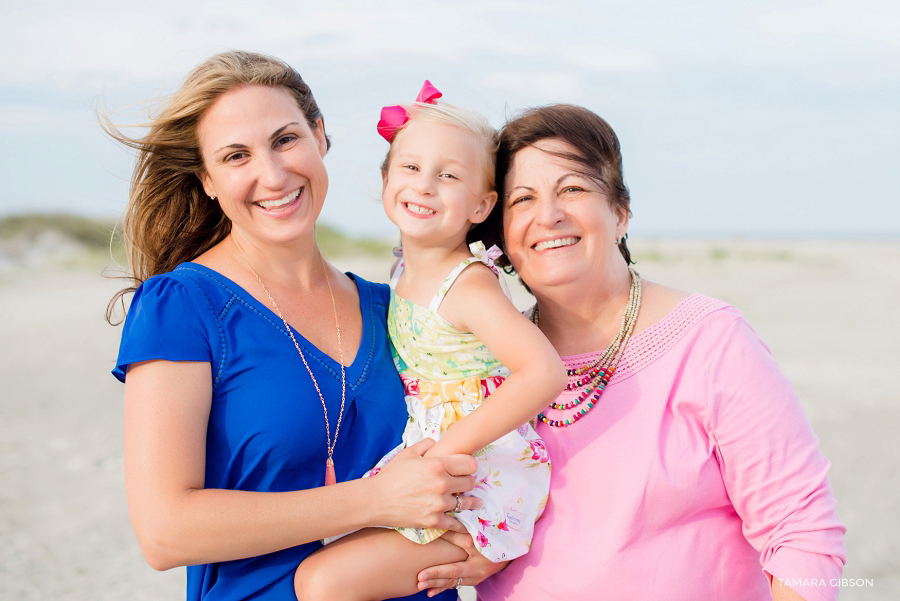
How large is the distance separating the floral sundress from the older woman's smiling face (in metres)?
0.17

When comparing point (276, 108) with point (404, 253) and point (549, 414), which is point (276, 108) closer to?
point (404, 253)

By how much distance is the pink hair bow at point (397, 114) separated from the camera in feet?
9.08

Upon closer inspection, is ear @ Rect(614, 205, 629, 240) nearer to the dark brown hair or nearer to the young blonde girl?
the dark brown hair

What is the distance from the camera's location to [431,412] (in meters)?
2.56

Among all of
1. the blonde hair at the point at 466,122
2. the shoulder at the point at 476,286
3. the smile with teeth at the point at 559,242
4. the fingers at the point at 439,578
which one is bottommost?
the fingers at the point at 439,578

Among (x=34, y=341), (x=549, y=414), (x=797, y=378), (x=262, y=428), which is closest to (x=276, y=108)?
(x=262, y=428)

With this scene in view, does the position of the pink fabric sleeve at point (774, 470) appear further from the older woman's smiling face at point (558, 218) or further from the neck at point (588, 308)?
the older woman's smiling face at point (558, 218)

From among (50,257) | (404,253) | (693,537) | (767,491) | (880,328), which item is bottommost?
(50,257)

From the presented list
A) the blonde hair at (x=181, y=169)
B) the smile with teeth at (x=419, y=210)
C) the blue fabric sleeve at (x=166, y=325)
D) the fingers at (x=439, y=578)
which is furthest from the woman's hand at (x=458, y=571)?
the blonde hair at (x=181, y=169)

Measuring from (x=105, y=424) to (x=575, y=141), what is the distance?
22.7ft

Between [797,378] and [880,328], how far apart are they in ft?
15.2

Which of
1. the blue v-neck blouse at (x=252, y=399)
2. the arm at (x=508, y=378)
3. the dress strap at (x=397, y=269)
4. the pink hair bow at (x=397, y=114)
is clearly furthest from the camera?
the dress strap at (x=397, y=269)

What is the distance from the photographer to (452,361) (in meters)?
2.59

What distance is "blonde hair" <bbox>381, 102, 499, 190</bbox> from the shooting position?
267cm
